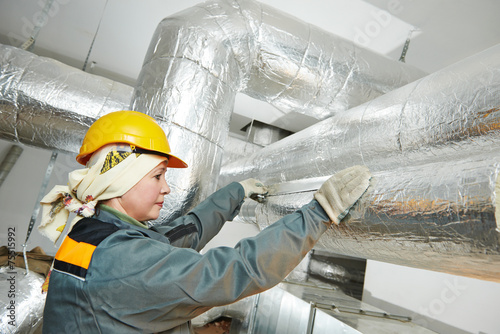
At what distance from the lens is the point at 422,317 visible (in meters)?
2.22

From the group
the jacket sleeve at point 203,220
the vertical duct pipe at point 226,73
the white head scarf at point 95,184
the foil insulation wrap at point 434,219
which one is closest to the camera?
the foil insulation wrap at point 434,219

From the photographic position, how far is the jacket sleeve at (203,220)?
3.39ft

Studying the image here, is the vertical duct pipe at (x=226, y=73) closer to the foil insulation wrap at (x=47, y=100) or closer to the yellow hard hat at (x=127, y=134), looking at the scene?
the yellow hard hat at (x=127, y=134)

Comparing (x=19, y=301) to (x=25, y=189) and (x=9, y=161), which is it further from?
(x=9, y=161)

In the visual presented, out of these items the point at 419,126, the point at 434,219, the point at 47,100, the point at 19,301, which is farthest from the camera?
the point at 47,100

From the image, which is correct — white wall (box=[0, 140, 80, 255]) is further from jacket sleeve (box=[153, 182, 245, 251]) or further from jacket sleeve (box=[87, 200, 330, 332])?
jacket sleeve (box=[87, 200, 330, 332])

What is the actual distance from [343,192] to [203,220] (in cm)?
54

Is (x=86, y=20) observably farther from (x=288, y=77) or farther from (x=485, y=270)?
(x=485, y=270)

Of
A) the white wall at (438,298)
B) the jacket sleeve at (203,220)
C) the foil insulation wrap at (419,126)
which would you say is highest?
the foil insulation wrap at (419,126)

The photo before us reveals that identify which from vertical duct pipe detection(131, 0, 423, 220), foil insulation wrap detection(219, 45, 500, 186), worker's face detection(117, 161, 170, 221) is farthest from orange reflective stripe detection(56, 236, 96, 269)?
foil insulation wrap detection(219, 45, 500, 186)

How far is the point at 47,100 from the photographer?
5.82 ft

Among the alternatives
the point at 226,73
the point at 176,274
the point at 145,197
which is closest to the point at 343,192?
the point at 176,274

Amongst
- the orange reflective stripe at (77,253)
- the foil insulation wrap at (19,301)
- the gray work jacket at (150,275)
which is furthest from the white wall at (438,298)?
the foil insulation wrap at (19,301)

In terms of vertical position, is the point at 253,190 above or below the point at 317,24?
below
